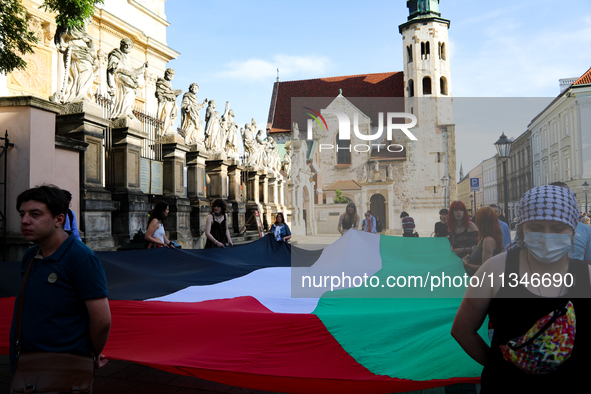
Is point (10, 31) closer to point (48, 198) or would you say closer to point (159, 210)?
point (159, 210)

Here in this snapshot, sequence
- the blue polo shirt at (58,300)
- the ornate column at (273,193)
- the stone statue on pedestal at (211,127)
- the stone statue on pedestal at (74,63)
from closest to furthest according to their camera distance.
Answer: the blue polo shirt at (58,300), the stone statue on pedestal at (74,63), the stone statue on pedestal at (211,127), the ornate column at (273,193)

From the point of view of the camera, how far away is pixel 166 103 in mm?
14352

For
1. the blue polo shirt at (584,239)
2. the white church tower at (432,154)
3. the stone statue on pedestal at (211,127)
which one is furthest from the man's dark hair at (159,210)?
the stone statue on pedestal at (211,127)

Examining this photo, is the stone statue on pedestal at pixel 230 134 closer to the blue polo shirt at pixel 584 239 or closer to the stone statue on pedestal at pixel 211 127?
the stone statue on pedestal at pixel 211 127

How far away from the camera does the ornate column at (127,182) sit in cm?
1062

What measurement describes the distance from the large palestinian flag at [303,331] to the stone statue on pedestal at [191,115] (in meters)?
11.4

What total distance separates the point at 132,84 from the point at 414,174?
10.2 meters

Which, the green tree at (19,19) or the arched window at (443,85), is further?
the arched window at (443,85)

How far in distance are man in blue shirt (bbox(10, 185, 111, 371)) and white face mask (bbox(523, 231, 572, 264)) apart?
2091mm

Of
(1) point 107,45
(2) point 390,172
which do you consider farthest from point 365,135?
(1) point 107,45

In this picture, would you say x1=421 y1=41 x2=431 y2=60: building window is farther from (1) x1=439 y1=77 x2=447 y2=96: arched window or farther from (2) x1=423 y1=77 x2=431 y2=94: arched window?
(1) x1=439 y1=77 x2=447 y2=96: arched window

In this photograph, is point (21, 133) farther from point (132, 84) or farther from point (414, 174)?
point (414, 174)

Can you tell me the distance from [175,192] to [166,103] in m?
3.08

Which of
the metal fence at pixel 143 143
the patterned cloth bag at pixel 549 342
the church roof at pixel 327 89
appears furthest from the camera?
the church roof at pixel 327 89
